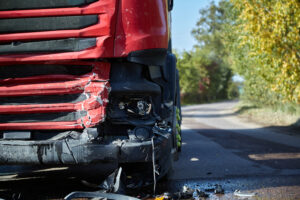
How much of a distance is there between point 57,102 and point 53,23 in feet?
2.52

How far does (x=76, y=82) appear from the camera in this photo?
320 cm

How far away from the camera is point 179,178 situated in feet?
14.8

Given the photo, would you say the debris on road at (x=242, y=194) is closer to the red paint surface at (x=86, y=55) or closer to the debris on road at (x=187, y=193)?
the debris on road at (x=187, y=193)

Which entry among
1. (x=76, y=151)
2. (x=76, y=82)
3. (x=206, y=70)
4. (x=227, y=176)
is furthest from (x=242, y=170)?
(x=206, y=70)

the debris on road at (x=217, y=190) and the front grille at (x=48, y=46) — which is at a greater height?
the front grille at (x=48, y=46)

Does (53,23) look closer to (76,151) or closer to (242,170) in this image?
(76,151)

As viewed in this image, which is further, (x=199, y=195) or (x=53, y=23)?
(x=199, y=195)

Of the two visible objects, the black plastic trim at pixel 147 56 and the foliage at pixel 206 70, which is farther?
the foliage at pixel 206 70

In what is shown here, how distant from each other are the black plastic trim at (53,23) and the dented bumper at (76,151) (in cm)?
105

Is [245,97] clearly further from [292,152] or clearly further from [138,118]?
[138,118]

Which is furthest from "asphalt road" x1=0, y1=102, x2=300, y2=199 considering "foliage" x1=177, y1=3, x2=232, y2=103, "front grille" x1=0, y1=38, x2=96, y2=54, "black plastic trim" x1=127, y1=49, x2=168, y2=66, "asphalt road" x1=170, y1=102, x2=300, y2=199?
"foliage" x1=177, y1=3, x2=232, y2=103

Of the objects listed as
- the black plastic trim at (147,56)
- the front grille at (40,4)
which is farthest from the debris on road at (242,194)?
the front grille at (40,4)

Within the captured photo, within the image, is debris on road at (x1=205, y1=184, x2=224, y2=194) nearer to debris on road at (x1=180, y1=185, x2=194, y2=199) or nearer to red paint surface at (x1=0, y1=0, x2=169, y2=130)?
debris on road at (x1=180, y1=185, x2=194, y2=199)

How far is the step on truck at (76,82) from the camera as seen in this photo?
3.13 m
